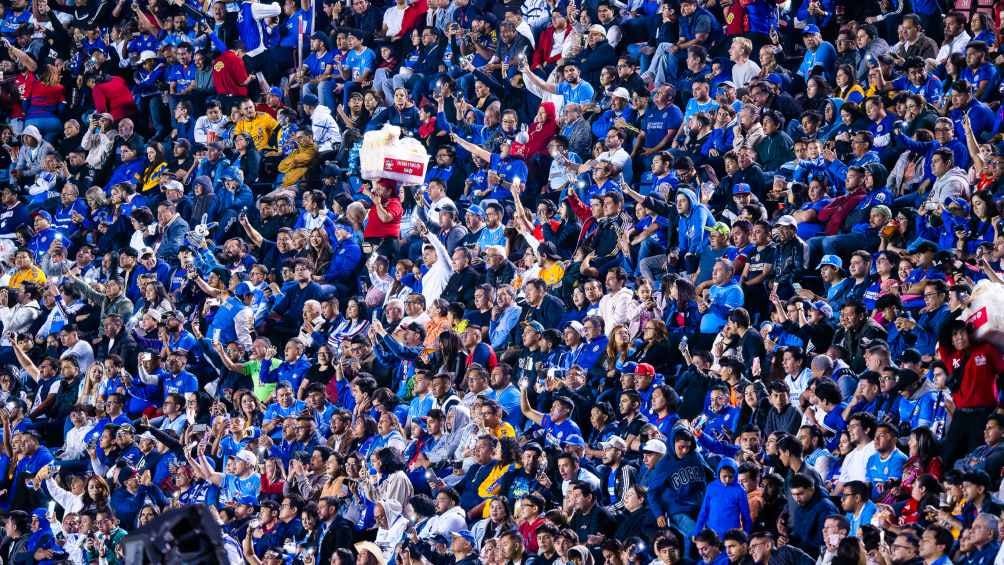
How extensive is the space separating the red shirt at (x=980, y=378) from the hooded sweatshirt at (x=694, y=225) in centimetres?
311

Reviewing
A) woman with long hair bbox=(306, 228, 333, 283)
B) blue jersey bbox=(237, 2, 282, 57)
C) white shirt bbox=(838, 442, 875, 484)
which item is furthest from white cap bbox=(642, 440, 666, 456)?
blue jersey bbox=(237, 2, 282, 57)

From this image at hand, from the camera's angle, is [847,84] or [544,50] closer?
[847,84]

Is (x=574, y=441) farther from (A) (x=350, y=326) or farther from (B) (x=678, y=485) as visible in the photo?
(A) (x=350, y=326)

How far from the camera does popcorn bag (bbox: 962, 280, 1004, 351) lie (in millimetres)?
11016

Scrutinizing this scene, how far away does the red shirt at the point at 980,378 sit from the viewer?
1095 centimetres

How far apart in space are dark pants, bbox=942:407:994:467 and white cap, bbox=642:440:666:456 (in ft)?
6.45

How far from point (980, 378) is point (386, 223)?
261 inches

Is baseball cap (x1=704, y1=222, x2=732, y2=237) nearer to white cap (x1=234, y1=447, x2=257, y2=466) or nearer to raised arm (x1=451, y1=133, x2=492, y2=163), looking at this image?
raised arm (x1=451, y1=133, x2=492, y2=163)

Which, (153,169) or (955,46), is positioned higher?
(955,46)

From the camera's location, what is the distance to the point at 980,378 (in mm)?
10984

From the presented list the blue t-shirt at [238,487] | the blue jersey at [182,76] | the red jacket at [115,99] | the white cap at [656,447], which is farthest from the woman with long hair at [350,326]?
the red jacket at [115,99]

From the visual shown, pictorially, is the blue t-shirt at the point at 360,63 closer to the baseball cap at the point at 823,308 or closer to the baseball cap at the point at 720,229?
the baseball cap at the point at 720,229

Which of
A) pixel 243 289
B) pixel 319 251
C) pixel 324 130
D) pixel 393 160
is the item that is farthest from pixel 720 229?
pixel 324 130

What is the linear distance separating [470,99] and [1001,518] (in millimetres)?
8498
